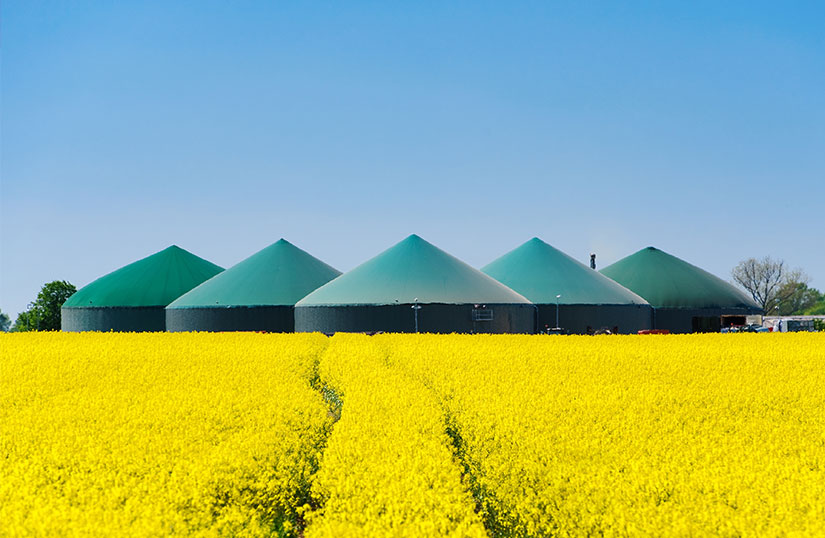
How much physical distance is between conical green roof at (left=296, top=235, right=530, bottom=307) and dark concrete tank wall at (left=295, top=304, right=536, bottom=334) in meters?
0.64

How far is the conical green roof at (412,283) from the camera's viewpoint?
61344 mm

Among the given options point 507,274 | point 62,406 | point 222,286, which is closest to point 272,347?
point 62,406

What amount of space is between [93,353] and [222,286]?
48675mm

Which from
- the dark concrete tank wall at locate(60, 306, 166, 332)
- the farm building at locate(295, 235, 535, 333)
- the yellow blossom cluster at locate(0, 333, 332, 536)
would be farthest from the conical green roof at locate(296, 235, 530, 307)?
the yellow blossom cluster at locate(0, 333, 332, 536)

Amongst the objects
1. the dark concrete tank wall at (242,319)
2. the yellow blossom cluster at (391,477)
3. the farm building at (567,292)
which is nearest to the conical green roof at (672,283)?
the farm building at (567,292)

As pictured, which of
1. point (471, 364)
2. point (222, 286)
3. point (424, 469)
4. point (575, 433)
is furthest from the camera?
point (222, 286)

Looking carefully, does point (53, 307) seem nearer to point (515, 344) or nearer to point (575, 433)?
point (515, 344)

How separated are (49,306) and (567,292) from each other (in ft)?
317

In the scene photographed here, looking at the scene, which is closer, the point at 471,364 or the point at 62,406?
the point at 62,406

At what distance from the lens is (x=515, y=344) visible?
99.6ft

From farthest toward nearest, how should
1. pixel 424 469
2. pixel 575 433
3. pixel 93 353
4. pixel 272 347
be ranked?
1. pixel 272 347
2. pixel 93 353
3. pixel 575 433
4. pixel 424 469

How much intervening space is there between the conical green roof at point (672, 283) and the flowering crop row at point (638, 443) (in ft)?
222

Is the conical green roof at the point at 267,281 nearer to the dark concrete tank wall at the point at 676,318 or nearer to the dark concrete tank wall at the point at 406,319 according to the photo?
the dark concrete tank wall at the point at 406,319

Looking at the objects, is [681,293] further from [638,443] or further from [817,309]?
[817,309]
